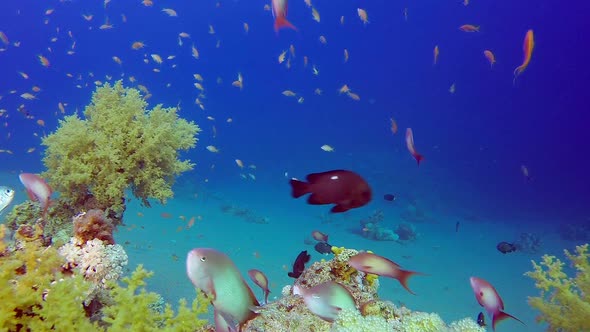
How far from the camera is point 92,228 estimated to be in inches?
138

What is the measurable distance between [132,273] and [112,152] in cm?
252

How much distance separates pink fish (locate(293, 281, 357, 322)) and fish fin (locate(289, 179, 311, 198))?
1038mm

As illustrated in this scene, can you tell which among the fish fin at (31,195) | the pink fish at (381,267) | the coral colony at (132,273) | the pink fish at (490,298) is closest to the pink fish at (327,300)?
the coral colony at (132,273)

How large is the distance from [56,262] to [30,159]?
39.7 meters

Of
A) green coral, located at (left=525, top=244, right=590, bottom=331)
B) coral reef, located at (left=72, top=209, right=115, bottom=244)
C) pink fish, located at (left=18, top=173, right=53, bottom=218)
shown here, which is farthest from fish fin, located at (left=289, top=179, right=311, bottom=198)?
green coral, located at (left=525, top=244, right=590, bottom=331)

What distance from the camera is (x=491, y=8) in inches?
3332

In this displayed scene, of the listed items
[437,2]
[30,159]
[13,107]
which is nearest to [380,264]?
[30,159]

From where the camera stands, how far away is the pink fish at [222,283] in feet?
7.55

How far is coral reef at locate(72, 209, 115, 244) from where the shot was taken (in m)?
3.45

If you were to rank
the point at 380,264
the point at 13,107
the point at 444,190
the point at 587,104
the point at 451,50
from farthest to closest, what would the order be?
the point at 451,50
the point at 587,104
the point at 13,107
the point at 444,190
the point at 380,264

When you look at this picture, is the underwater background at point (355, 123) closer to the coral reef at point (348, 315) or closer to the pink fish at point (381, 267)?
the coral reef at point (348, 315)

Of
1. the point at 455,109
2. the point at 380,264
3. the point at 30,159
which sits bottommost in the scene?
the point at 380,264

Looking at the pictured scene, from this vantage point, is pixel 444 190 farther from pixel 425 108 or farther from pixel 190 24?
pixel 190 24

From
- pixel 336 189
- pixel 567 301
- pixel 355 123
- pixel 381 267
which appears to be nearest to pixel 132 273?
pixel 336 189
